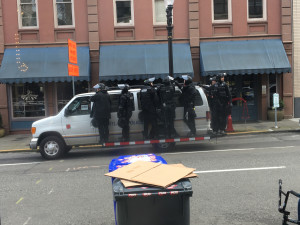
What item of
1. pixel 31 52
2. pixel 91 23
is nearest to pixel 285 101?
pixel 91 23

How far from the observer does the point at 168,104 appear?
390 inches

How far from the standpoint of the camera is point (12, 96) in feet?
52.5

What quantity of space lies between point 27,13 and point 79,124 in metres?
8.47

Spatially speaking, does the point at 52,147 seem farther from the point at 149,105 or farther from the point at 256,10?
the point at 256,10

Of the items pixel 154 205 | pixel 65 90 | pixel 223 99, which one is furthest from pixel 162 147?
pixel 65 90

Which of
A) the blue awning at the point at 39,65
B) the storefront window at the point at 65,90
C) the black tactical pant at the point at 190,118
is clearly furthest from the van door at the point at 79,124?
the storefront window at the point at 65,90

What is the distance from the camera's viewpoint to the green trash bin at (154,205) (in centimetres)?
318

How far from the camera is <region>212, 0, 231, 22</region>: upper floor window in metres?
16.2

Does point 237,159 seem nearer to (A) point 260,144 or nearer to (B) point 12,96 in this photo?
(A) point 260,144

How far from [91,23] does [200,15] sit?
5068 mm

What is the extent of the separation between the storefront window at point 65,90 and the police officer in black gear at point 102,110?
6573mm

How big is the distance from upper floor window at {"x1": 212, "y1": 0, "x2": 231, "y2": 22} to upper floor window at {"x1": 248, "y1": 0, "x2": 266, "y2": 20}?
1.02m

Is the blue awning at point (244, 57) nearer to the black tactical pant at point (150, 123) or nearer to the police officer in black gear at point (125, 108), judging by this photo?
the black tactical pant at point (150, 123)

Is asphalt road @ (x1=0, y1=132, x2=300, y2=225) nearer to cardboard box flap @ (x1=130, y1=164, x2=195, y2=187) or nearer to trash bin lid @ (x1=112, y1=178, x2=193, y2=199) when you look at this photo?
cardboard box flap @ (x1=130, y1=164, x2=195, y2=187)
